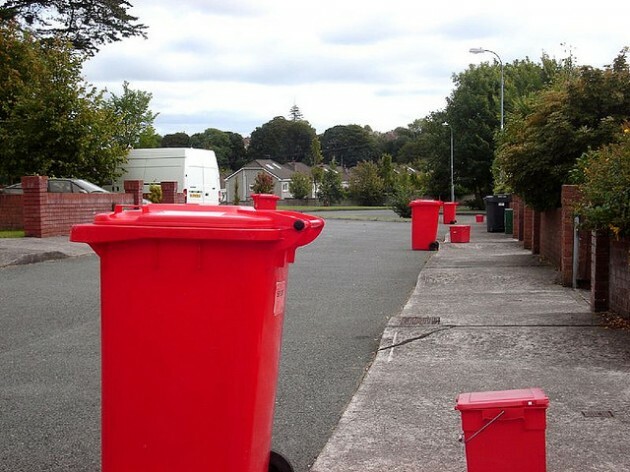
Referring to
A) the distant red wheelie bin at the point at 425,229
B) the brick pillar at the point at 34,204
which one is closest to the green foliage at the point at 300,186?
the distant red wheelie bin at the point at 425,229

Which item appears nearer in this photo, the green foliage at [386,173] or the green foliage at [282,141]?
the green foliage at [386,173]

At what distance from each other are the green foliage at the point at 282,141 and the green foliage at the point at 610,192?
118 metres

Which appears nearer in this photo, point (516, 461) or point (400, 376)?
point (516, 461)

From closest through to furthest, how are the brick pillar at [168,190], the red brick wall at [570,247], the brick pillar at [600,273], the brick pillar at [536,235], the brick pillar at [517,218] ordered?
the brick pillar at [600,273] < the red brick wall at [570,247] < the brick pillar at [536,235] < the brick pillar at [517,218] < the brick pillar at [168,190]

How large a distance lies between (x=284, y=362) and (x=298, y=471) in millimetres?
2579

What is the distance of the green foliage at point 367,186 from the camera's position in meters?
78.1

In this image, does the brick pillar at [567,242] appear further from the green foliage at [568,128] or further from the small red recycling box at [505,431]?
the small red recycling box at [505,431]

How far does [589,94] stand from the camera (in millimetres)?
13750

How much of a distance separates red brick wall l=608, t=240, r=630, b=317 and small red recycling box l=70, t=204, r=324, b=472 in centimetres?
534

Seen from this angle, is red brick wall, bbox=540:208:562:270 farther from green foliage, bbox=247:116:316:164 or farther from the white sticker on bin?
green foliage, bbox=247:116:316:164

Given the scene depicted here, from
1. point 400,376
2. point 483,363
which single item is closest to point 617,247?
A: point 483,363

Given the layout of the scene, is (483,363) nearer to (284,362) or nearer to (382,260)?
(284,362)

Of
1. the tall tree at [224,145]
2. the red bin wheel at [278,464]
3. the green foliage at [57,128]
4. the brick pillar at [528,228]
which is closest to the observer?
the red bin wheel at [278,464]

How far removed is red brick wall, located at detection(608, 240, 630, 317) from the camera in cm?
815
